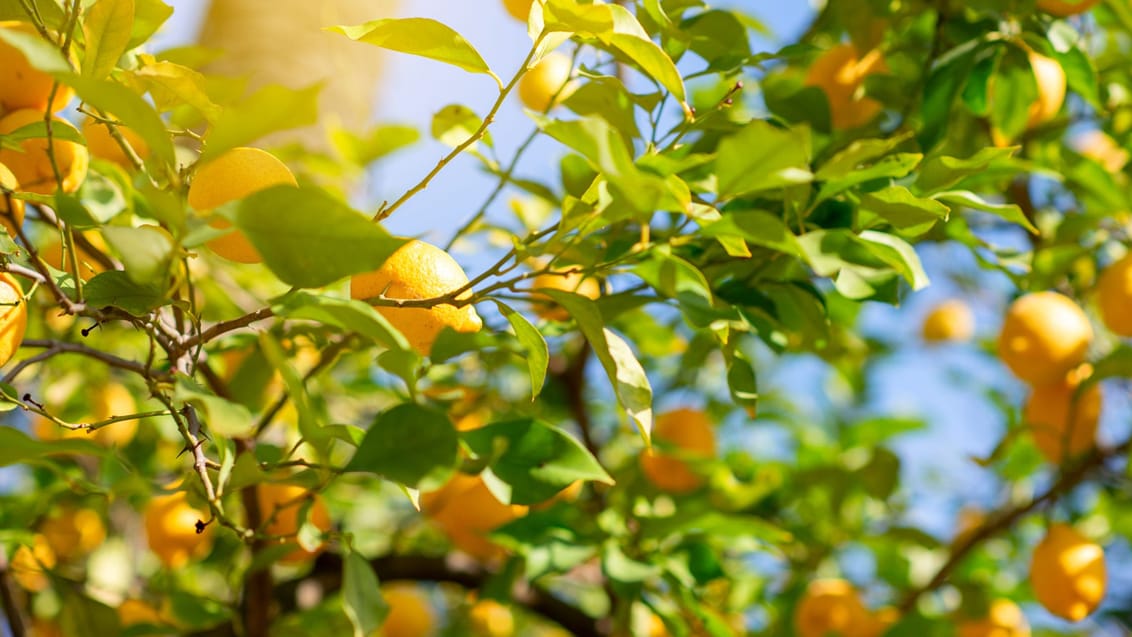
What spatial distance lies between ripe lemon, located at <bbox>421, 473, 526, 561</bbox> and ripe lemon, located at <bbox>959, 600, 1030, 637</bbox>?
26.3 inches

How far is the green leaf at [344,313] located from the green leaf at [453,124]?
32cm

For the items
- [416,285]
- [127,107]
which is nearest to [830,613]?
[416,285]

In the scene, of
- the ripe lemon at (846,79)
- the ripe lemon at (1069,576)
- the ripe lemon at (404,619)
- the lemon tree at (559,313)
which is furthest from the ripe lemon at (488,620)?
the ripe lemon at (846,79)

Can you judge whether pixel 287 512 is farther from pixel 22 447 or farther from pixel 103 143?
pixel 22 447

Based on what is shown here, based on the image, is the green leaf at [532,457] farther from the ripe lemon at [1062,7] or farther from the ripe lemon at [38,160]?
the ripe lemon at [1062,7]

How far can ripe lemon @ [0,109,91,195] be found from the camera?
0.68 metres

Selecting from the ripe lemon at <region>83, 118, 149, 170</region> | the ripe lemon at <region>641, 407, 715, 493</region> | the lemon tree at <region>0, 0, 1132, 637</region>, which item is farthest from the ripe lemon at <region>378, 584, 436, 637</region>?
the ripe lemon at <region>83, 118, 149, 170</region>

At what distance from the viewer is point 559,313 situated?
37.1 inches

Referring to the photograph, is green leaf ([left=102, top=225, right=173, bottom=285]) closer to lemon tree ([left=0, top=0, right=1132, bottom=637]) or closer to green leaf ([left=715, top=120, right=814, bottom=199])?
lemon tree ([left=0, top=0, right=1132, bottom=637])

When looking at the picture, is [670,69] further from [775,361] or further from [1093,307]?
[775,361]

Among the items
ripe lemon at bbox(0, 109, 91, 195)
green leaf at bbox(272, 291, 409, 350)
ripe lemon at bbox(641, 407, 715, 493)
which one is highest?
green leaf at bbox(272, 291, 409, 350)

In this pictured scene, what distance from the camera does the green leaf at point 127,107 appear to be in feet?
1.36

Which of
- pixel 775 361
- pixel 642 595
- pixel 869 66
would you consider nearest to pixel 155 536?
pixel 642 595

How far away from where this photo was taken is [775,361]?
2.16 m
